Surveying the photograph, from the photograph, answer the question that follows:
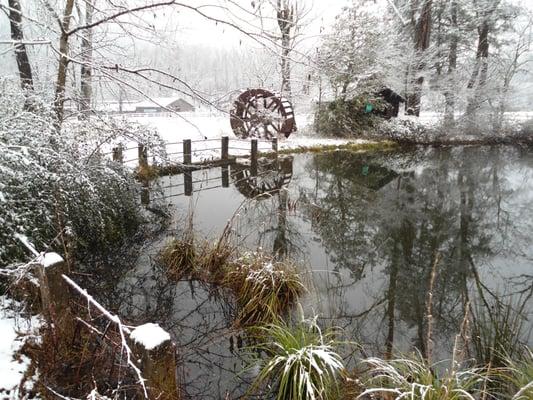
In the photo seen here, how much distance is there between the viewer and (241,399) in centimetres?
257

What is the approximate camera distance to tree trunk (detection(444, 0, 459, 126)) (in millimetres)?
15901

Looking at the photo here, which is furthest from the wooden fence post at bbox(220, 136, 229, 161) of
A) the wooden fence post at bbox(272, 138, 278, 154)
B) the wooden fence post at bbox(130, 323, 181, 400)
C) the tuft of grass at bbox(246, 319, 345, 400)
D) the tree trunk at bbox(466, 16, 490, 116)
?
the tree trunk at bbox(466, 16, 490, 116)

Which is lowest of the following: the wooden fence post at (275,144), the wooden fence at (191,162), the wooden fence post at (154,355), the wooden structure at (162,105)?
the wooden fence post at (154,355)

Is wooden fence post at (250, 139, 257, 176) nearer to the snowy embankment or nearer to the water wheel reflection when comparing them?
the water wheel reflection

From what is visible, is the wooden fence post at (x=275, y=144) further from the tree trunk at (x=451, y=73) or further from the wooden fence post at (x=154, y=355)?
the wooden fence post at (x=154, y=355)

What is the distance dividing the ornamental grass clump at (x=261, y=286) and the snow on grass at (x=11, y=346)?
171 cm

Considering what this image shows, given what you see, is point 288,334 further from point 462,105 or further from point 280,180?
point 462,105

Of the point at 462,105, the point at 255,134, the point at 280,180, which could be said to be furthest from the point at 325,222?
the point at 462,105

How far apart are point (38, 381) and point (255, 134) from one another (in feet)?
42.9

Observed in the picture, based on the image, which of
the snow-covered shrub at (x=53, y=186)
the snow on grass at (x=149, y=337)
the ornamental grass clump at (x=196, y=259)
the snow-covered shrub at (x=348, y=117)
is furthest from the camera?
the snow-covered shrub at (x=348, y=117)

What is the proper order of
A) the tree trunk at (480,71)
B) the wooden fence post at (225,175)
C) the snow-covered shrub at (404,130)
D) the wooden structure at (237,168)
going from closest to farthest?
the wooden structure at (237,168), the wooden fence post at (225,175), the snow-covered shrub at (404,130), the tree trunk at (480,71)

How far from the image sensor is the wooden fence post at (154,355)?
5.15 feet

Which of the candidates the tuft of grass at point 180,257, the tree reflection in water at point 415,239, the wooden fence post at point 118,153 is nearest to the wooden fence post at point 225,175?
the tree reflection in water at point 415,239

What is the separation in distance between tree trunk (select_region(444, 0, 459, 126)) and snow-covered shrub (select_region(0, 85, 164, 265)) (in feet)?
48.5
